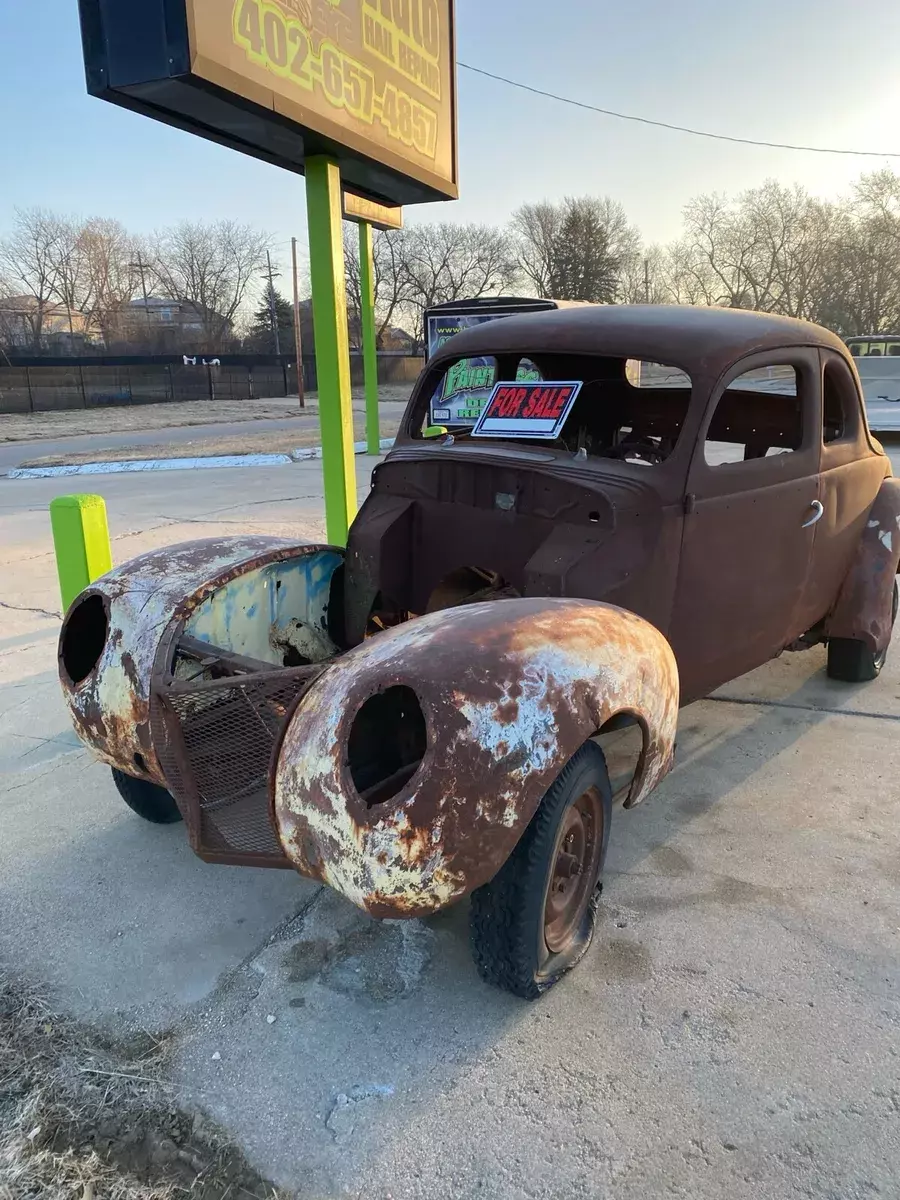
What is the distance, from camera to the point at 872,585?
4195 millimetres

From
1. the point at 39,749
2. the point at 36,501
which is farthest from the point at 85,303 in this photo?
the point at 39,749

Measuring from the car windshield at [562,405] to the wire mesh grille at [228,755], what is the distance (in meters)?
1.64

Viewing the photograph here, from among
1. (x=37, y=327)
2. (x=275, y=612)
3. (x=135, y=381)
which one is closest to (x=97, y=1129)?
(x=275, y=612)

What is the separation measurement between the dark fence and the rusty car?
1219 inches

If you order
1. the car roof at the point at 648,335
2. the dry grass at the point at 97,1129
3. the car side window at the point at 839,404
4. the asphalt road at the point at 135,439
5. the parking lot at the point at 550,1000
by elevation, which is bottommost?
the parking lot at the point at 550,1000

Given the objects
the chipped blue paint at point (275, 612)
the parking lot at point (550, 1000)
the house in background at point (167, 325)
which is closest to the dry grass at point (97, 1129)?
the parking lot at point (550, 1000)

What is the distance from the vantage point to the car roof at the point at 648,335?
3189 millimetres

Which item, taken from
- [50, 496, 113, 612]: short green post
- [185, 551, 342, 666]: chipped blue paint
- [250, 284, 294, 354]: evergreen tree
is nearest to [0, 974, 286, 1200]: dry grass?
[185, 551, 342, 666]: chipped blue paint

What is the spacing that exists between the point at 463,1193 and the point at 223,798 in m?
1.22

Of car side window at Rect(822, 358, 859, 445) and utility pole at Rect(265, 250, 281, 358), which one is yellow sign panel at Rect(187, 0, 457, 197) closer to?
car side window at Rect(822, 358, 859, 445)

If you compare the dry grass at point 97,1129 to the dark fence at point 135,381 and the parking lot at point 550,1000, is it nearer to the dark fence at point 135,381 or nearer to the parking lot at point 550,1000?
the parking lot at point 550,1000

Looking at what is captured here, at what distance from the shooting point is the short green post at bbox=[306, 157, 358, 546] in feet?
17.6

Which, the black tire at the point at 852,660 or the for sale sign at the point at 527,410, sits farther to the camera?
the black tire at the point at 852,660

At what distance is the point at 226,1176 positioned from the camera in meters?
1.80
